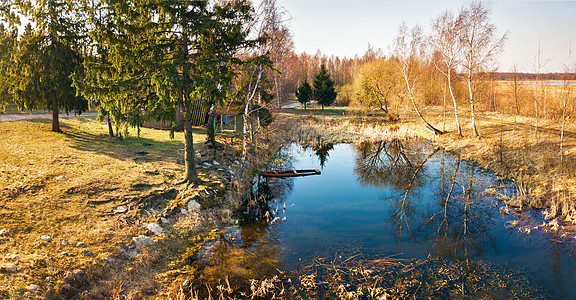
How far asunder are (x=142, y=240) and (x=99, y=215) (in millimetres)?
1532

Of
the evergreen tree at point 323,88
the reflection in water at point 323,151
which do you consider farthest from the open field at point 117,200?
the evergreen tree at point 323,88

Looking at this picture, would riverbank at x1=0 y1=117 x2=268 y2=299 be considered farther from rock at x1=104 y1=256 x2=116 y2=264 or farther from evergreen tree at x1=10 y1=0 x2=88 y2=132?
evergreen tree at x1=10 y1=0 x2=88 y2=132

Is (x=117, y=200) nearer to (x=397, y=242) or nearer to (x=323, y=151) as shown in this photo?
(x=397, y=242)

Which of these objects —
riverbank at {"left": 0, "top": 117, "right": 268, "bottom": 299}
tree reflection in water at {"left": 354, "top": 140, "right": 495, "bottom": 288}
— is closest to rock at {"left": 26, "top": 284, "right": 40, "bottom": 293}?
riverbank at {"left": 0, "top": 117, "right": 268, "bottom": 299}

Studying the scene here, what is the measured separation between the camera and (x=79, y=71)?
1320 centimetres

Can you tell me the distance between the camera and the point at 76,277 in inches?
219

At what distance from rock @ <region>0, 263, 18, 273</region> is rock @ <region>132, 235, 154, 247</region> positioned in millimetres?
2117

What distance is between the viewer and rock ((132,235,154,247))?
7.07 metres

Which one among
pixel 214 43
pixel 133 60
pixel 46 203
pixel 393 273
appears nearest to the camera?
pixel 393 273

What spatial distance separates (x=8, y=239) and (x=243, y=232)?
5044 millimetres

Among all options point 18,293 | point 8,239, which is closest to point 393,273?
point 18,293

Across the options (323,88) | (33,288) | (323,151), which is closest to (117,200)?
(33,288)

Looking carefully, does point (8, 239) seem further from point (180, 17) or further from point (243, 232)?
point (180, 17)

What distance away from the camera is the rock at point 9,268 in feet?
17.2
